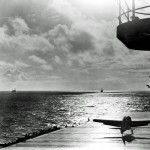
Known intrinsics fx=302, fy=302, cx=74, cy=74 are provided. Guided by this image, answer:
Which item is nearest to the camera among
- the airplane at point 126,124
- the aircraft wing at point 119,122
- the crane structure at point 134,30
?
the crane structure at point 134,30

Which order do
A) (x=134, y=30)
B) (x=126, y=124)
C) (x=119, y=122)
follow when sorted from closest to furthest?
(x=134, y=30), (x=126, y=124), (x=119, y=122)

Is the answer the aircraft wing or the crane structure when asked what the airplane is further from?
the crane structure

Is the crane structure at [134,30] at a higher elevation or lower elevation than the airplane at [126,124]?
higher

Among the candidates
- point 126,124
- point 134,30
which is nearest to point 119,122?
point 126,124

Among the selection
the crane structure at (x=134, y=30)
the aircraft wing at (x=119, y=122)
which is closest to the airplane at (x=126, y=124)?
the aircraft wing at (x=119, y=122)

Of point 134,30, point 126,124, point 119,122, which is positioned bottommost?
point 119,122

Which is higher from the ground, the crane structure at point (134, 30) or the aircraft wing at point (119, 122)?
the crane structure at point (134, 30)

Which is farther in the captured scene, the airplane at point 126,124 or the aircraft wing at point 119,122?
the aircraft wing at point 119,122

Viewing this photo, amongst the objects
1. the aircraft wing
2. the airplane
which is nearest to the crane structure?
the airplane

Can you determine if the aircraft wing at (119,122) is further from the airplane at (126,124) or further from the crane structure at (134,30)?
the crane structure at (134,30)

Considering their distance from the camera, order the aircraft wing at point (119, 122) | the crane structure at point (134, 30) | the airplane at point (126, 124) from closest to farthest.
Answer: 1. the crane structure at point (134, 30)
2. the airplane at point (126, 124)
3. the aircraft wing at point (119, 122)

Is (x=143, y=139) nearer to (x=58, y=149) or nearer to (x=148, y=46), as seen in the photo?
(x=58, y=149)

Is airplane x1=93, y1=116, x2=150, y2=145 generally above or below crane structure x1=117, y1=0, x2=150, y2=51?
below

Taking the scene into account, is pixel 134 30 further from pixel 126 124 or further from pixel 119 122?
pixel 119 122
